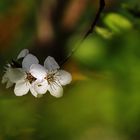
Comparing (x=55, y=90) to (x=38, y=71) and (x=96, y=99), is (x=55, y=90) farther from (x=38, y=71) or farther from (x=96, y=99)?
(x=96, y=99)

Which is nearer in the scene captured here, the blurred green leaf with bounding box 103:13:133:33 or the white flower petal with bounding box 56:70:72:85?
the white flower petal with bounding box 56:70:72:85

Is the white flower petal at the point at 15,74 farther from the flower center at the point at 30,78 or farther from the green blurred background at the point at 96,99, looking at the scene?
the green blurred background at the point at 96,99

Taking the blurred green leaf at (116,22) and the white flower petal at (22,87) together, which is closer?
the white flower petal at (22,87)

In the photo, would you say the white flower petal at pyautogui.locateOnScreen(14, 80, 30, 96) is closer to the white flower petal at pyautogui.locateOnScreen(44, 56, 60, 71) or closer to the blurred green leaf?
the white flower petal at pyautogui.locateOnScreen(44, 56, 60, 71)

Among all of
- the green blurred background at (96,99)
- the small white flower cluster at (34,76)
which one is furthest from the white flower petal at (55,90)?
the green blurred background at (96,99)

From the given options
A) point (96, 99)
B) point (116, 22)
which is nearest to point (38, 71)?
point (116, 22)

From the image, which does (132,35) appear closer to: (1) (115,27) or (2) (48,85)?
(1) (115,27)

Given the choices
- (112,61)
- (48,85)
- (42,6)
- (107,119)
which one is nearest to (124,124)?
(107,119)

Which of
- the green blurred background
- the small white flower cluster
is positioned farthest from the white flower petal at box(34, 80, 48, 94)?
the green blurred background
